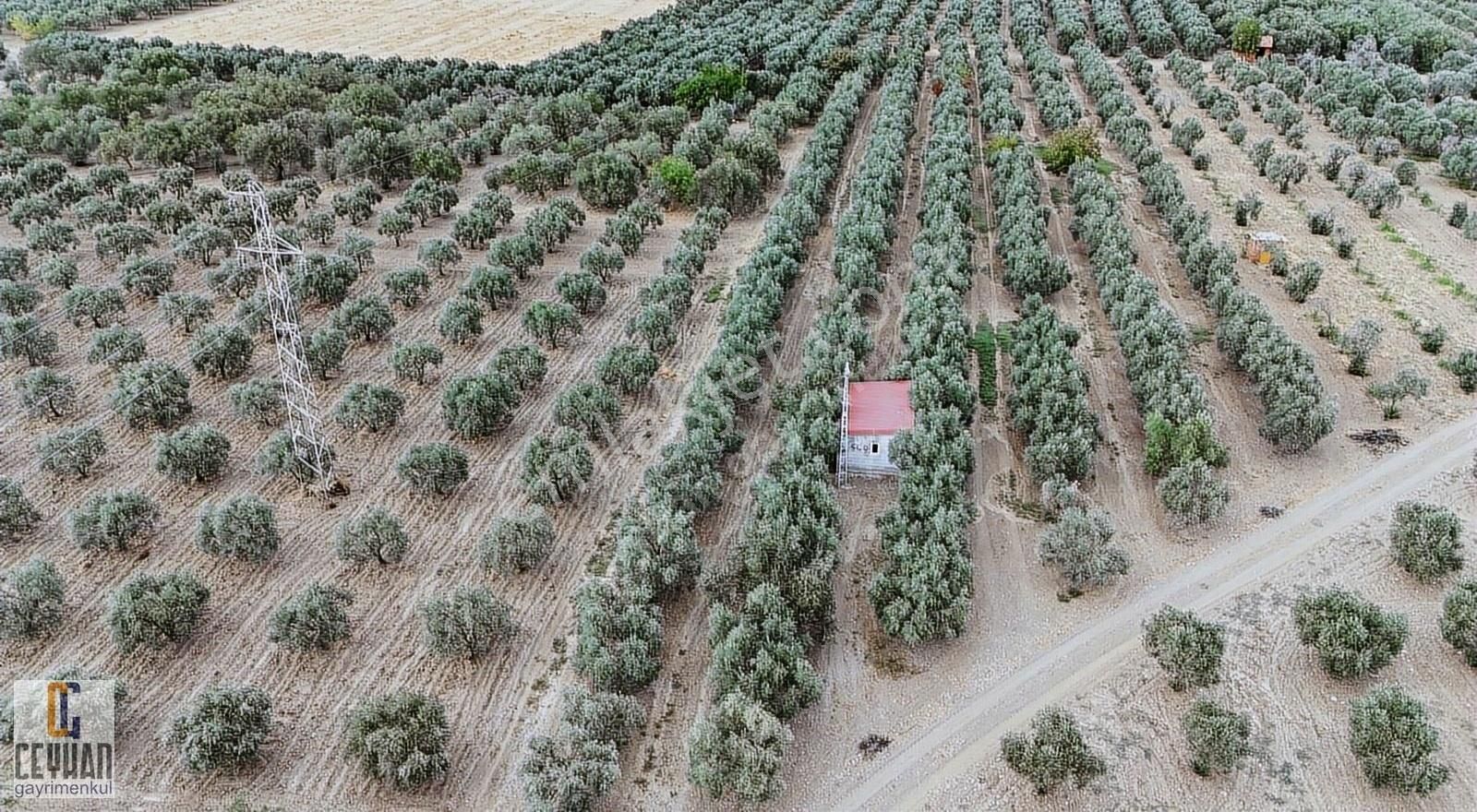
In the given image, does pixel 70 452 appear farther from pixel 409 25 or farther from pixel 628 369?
pixel 409 25

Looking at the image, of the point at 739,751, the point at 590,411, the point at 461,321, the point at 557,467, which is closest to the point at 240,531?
the point at 557,467

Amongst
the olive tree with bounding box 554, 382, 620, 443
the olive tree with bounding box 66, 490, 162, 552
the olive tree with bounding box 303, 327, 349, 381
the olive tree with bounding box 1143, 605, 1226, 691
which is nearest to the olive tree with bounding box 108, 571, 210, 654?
the olive tree with bounding box 66, 490, 162, 552

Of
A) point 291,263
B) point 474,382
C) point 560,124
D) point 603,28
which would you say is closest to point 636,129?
point 560,124

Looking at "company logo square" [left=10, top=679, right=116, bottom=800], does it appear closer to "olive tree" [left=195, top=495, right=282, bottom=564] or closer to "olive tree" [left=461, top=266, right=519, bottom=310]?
"olive tree" [left=195, top=495, right=282, bottom=564]

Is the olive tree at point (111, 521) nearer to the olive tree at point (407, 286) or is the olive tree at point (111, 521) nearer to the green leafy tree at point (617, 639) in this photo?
the green leafy tree at point (617, 639)

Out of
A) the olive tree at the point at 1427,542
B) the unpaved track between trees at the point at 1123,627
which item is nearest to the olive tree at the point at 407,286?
the unpaved track between trees at the point at 1123,627
